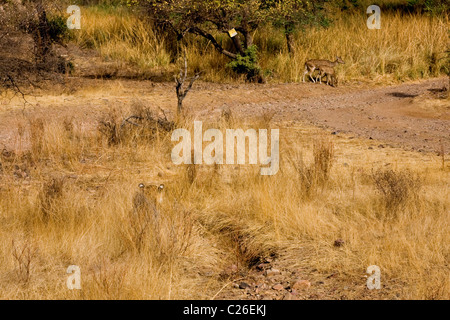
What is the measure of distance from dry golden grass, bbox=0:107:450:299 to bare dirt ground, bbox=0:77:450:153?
1670 mm

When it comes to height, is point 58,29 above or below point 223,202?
above

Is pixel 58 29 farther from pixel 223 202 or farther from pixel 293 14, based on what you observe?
pixel 223 202

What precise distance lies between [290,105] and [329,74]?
6.96 feet

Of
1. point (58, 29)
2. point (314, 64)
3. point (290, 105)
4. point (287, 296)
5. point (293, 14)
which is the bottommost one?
point (287, 296)

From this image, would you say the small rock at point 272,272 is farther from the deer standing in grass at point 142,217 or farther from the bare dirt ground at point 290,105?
the bare dirt ground at point 290,105

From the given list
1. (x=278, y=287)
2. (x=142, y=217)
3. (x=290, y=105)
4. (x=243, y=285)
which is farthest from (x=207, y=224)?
(x=290, y=105)

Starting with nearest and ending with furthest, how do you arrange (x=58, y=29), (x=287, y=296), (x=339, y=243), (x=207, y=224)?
(x=287, y=296)
(x=339, y=243)
(x=207, y=224)
(x=58, y=29)

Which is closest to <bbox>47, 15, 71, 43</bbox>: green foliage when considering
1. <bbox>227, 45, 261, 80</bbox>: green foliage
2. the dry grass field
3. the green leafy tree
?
the dry grass field

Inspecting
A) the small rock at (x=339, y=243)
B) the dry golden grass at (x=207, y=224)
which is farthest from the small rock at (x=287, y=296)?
the small rock at (x=339, y=243)

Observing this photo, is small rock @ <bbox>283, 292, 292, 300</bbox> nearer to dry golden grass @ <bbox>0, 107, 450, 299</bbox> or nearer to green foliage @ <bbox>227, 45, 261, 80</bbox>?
dry golden grass @ <bbox>0, 107, 450, 299</bbox>

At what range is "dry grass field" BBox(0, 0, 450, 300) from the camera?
458 cm

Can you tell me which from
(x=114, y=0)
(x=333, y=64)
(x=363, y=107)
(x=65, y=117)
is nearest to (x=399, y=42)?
(x=333, y=64)

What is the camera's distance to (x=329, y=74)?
42.4ft
